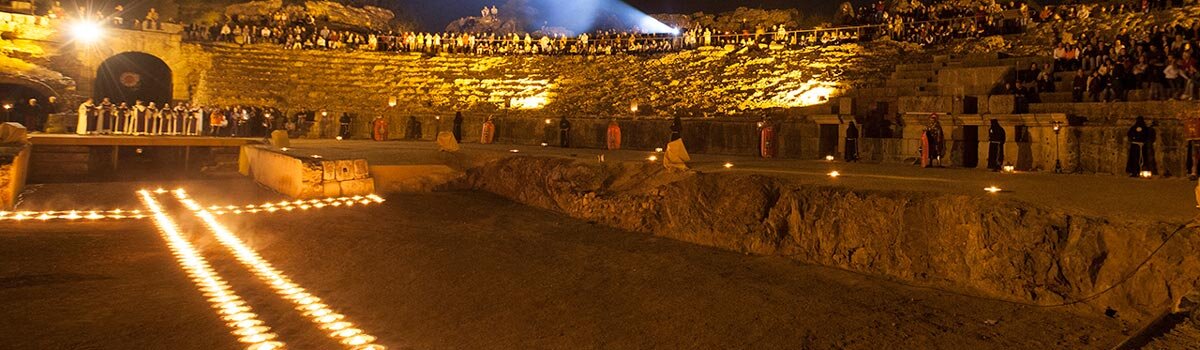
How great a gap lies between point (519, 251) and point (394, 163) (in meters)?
5.79

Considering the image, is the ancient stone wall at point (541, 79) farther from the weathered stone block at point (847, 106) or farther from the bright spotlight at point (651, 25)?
the bright spotlight at point (651, 25)

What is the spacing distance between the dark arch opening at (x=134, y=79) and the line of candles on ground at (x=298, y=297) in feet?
72.2

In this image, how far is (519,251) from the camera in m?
9.05

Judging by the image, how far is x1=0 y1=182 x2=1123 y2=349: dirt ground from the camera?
5.64 metres

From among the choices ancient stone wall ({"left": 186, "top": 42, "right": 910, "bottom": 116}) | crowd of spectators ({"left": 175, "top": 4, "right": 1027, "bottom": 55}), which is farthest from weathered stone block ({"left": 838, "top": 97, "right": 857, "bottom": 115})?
crowd of spectators ({"left": 175, "top": 4, "right": 1027, "bottom": 55})

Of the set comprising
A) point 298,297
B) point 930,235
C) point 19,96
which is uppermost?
point 19,96

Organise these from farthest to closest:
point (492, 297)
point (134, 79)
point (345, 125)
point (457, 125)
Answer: point (134, 79) → point (345, 125) → point (457, 125) → point (492, 297)

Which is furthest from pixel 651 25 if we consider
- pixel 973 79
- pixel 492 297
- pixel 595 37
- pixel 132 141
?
pixel 492 297

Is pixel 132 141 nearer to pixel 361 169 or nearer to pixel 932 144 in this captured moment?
pixel 361 169

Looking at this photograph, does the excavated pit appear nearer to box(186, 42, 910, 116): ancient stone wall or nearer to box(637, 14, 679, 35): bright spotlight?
box(186, 42, 910, 116): ancient stone wall

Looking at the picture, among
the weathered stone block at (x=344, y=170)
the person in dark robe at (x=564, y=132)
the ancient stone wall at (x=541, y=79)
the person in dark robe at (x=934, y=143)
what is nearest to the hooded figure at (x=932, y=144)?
the person in dark robe at (x=934, y=143)

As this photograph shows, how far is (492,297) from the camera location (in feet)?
22.8

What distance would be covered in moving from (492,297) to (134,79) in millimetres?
28045

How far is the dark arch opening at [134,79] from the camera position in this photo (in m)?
28.1
